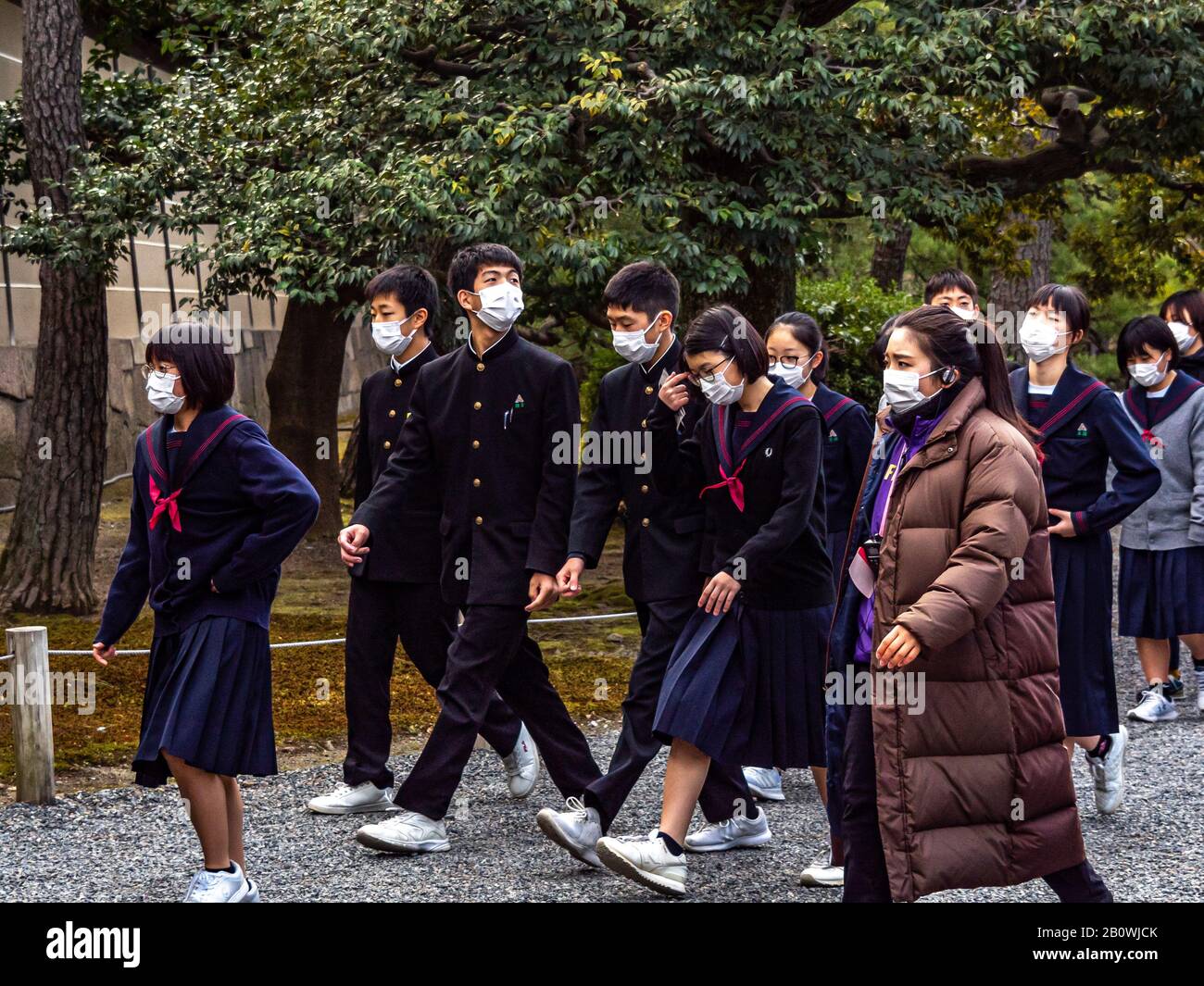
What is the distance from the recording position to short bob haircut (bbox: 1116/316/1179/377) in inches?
272

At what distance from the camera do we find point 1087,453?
220 inches

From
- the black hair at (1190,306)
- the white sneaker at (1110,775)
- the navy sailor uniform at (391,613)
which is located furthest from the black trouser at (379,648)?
the black hair at (1190,306)

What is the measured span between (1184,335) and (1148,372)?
2.93 ft

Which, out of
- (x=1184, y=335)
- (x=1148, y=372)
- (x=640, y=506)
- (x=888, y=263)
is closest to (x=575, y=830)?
(x=640, y=506)

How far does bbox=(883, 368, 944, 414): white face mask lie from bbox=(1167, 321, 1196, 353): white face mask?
459 centimetres

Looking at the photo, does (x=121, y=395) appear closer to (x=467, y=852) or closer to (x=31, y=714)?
(x=31, y=714)

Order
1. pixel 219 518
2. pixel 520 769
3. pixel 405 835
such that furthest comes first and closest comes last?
pixel 520 769 < pixel 405 835 < pixel 219 518

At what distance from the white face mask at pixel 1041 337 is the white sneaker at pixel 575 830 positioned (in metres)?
2.29

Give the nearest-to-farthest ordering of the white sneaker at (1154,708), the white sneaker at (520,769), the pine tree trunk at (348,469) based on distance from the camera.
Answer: the white sneaker at (520,769)
the white sneaker at (1154,708)
the pine tree trunk at (348,469)

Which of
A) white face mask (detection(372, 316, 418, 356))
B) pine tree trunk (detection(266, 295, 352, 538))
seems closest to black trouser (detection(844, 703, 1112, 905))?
white face mask (detection(372, 316, 418, 356))

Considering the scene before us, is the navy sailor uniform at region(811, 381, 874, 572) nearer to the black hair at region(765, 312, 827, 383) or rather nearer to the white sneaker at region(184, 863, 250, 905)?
the black hair at region(765, 312, 827, 383)

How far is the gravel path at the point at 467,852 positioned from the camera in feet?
15.5

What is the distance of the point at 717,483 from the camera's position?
15.7 ft

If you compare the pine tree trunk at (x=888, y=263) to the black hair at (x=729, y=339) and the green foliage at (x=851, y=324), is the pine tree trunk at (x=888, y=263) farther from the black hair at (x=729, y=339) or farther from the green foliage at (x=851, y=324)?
the black hair at (x=729, y=339)
